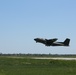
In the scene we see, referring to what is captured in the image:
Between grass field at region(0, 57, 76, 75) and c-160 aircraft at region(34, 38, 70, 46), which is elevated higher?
c-160 aircraft at region(34, 38, 70, 46)

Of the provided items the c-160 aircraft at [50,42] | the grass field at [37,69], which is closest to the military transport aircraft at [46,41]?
the c-160 aircraft at [50,42]

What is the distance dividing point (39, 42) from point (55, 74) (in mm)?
99701

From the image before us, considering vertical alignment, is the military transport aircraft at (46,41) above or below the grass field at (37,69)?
above

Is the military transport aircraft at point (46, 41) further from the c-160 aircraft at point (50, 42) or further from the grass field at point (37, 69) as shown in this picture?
the grass field at point (37, 69)

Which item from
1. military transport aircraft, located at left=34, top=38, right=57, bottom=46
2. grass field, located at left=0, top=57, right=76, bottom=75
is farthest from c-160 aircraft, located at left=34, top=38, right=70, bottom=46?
grass field, located at left=0, top=57, right=76, bottom=75

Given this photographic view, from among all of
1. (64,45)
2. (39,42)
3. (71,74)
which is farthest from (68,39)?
(71,74)

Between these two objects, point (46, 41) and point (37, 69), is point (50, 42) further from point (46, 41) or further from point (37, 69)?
point (37, 69)

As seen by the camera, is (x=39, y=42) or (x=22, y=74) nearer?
(x=22, y=74)

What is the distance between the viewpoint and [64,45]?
152 metres

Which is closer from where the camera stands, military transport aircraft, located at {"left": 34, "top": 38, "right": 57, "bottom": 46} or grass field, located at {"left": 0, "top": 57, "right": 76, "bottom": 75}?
grass field, located at {"left": 0, "top": 57, "right": 76, "bottom": 75}

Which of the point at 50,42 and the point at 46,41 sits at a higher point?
the point at 46,41

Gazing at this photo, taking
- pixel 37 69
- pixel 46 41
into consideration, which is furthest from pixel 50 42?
pixel 37 69

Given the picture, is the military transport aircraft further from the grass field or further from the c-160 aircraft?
the grass field

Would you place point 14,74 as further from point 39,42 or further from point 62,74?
point 39,42
